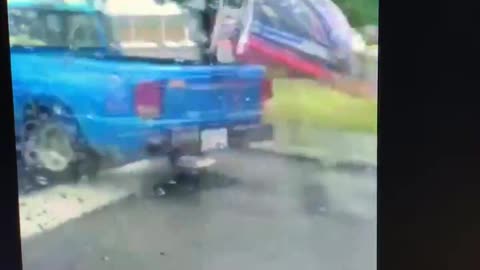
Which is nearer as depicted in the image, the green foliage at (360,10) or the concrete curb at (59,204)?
the green foliage at (360,10)

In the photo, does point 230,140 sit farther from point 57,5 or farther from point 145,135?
point 57,5

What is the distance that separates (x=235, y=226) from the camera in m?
1.36

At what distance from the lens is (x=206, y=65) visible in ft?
4.31

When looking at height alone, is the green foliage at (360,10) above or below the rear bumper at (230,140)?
above

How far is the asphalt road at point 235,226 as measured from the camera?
1319 mm

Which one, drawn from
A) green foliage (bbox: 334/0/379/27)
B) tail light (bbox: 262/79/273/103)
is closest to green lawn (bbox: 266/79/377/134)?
tail light (bbox: 262/79/273/103)

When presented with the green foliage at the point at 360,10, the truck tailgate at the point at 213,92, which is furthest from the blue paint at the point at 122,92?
the green foliage at the point at 360,10

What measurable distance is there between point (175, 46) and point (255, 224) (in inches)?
12.6

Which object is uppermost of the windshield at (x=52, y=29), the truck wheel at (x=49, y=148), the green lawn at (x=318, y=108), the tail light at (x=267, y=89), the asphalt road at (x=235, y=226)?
the windshield at (x=52, y=29)

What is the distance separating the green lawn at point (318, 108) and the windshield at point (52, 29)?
0.31 metres

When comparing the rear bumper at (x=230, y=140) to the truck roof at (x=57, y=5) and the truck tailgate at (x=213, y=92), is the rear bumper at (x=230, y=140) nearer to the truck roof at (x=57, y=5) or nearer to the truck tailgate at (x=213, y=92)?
the truck tailgate at (x=213, y=92)

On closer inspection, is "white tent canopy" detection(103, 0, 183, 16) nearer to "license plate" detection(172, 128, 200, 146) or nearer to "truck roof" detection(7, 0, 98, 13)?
"truck roof" detection(7, 0, 98, 13)
